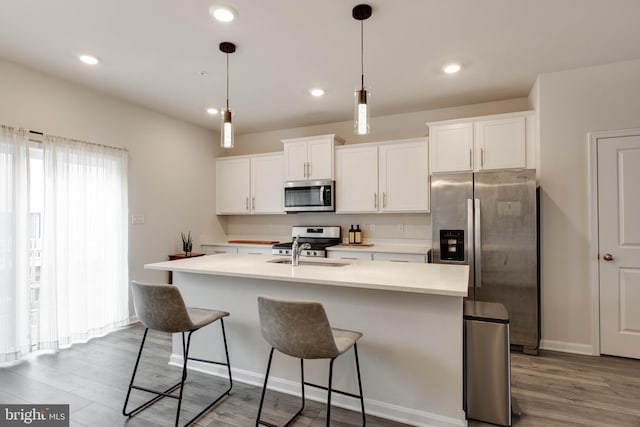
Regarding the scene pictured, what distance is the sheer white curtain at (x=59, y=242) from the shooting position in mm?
2939

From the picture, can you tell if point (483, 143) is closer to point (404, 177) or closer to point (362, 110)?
point (404, 177)

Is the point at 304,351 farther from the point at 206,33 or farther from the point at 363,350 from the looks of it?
the point at 206,33

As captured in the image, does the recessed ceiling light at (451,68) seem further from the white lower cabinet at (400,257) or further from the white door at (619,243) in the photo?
the white lower cabinet at (400,257)

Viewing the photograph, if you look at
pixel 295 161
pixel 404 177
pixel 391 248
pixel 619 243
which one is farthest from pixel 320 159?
pixel 619 243

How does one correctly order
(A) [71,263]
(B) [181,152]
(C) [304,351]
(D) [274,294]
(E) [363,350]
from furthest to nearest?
(B) [181,152] → (A) [71,263] → (D) [274,294] → (E) [363,350] → (C) [304,351]

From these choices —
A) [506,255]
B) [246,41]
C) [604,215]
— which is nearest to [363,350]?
[506,255]

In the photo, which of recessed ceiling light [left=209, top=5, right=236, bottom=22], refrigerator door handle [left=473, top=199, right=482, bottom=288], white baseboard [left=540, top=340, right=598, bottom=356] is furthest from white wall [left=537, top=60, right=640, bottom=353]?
recessed ceiling light [left=209, top=5, right=236, bottom=22]

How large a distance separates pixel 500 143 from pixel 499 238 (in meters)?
1.06

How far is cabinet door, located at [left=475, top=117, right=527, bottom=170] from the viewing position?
3.54m

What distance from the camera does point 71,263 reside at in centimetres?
341

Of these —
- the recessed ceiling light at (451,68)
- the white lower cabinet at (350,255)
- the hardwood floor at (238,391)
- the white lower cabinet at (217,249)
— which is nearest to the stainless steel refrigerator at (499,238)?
the hardwood floor at (238,391)

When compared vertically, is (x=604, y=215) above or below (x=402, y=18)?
below

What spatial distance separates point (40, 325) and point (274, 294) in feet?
7.85

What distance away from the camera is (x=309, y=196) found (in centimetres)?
464
